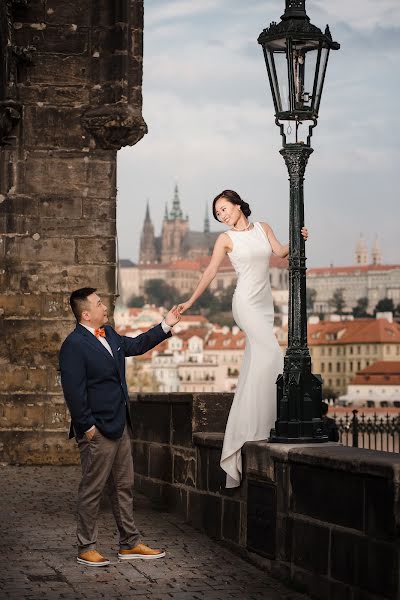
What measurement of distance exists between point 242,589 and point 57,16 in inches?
279

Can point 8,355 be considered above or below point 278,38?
below

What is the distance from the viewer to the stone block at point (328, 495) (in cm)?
525

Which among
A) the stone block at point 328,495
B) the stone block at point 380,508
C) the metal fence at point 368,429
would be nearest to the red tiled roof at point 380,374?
the metal fence at point 368,429

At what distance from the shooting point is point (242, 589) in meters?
5.88

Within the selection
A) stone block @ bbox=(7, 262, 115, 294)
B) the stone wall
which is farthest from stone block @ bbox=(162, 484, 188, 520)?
stone block @ bbox=(7, 262, 115, 294)

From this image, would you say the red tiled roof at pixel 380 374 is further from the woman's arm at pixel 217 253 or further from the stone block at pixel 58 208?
the woman's arm at pixel 217 253

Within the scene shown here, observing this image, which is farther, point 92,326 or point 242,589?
point 92,326

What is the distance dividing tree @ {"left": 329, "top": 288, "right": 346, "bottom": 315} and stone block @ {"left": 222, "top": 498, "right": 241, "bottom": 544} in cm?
18713

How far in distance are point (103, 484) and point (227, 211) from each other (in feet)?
4.89

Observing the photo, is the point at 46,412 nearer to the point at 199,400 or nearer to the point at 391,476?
the point at 199,400

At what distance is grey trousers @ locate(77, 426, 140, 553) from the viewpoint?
6.38 metres

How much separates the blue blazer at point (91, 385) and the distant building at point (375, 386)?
426 feet

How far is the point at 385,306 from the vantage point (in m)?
189

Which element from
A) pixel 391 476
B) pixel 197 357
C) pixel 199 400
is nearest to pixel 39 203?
pixel 199 400
